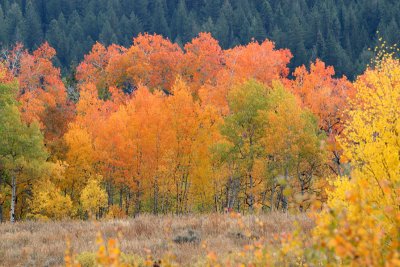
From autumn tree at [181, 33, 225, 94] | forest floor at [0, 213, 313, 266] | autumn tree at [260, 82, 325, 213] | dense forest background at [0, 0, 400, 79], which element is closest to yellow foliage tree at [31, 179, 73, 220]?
forest floor at [0, 213, 313, 266]

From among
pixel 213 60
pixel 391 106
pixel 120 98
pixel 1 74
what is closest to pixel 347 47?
pixel 213 60

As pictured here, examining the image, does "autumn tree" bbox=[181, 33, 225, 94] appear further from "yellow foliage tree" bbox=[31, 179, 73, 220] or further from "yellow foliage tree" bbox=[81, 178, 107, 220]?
"yellow foliage tree" bbox=[31, 179, 73, 220]

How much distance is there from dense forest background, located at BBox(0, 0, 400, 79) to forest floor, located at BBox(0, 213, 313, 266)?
246 ft

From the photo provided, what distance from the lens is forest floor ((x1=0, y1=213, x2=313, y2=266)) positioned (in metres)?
13.6

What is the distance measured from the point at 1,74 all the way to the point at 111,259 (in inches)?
1066

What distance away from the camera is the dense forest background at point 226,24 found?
96.4 m

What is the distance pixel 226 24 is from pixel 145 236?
10506 cm

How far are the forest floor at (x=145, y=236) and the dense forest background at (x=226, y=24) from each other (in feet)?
246

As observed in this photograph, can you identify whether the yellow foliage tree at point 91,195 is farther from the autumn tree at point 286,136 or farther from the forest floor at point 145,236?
the autumn tree at point 286,136

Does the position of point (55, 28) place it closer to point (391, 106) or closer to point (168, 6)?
point (168, 6)

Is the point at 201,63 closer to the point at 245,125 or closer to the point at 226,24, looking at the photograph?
the point at 245,125

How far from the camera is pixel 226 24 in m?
117

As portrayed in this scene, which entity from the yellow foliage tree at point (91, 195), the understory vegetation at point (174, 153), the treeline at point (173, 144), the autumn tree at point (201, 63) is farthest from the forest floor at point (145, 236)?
the autumn tree at point (201, 63)

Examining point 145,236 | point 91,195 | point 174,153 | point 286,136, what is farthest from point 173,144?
point 145,236
